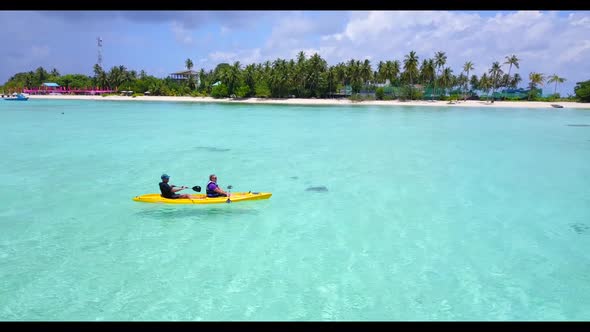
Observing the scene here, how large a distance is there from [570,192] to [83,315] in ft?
63.3

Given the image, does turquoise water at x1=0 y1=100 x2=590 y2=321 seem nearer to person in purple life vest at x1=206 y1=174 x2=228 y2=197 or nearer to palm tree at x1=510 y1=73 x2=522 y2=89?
person in purple life vest at x1=206 y1=174 x2=228 y2=197

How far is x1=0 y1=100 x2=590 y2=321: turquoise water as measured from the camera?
29.6ft

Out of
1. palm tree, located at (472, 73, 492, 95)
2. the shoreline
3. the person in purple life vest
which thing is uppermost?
palm tree, located at (472, 73, 492, 95)

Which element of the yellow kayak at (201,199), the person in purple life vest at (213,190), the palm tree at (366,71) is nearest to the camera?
the yellow kayak at (201,199)

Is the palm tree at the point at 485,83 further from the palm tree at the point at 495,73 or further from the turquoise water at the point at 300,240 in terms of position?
the turquoise water at the point at 300,240

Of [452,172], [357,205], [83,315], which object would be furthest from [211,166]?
[83,315]

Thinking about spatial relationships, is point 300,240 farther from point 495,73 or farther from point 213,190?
point 495,73

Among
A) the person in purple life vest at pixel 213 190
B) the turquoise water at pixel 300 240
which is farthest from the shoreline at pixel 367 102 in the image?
the person in purple life vest at pixel 213 190

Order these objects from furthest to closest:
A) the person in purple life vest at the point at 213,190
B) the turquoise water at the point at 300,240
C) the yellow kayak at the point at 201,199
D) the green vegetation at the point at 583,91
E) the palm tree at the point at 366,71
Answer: the palm tree at the point at 366,71 → the green vegetation at the point at 583,91 → the person in purple life vest at the point at 213,190 → the yellow kayak at the point at 201,199 → the turquoise water at the point at 300,240

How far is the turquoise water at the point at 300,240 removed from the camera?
9.01 meters

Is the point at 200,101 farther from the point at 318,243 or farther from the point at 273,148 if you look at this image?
the point at 318,243

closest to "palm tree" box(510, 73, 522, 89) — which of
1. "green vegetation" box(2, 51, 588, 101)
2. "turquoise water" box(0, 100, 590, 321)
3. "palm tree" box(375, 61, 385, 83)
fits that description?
"green vegetation" box(2, 51, 588, 101)
